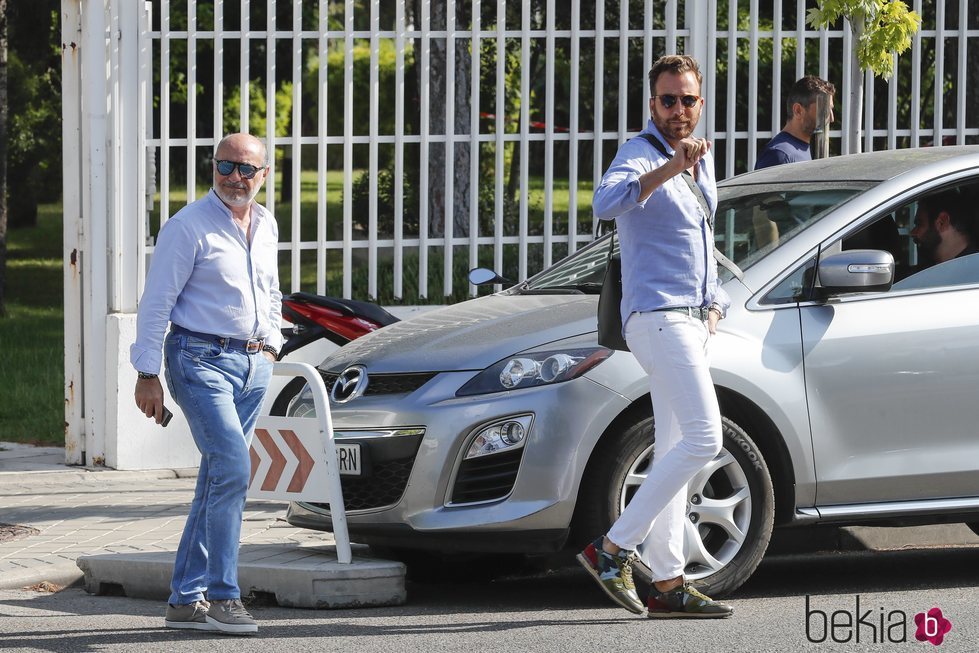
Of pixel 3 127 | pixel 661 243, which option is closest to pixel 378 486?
pixel 661 243

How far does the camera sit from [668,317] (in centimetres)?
531

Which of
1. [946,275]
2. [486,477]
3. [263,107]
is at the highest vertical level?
[263,107]

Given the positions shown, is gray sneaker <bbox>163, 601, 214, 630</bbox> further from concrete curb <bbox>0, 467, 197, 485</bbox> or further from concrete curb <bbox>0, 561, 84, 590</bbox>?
concrete curb <bbox>0, 467, 197, 485</bbox>

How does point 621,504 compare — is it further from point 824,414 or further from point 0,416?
point 0,416

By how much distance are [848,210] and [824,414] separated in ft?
2.70

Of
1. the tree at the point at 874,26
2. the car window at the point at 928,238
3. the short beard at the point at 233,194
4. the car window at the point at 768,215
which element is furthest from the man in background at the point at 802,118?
the short beard at the point at 233,194

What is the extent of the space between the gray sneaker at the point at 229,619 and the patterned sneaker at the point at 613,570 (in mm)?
1156

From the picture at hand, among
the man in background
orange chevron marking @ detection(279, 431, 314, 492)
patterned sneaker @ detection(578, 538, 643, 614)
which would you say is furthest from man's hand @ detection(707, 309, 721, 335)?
the man in background

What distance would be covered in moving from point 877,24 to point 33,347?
9.36m

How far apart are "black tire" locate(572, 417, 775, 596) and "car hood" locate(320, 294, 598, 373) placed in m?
0.47

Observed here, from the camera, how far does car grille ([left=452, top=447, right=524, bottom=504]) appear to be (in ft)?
18.6

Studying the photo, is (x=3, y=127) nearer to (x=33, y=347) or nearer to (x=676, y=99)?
(x=33, y=347)

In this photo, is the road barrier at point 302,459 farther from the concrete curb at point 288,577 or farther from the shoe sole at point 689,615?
the shoe sole at point 689,615

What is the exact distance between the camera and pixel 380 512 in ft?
19.2
